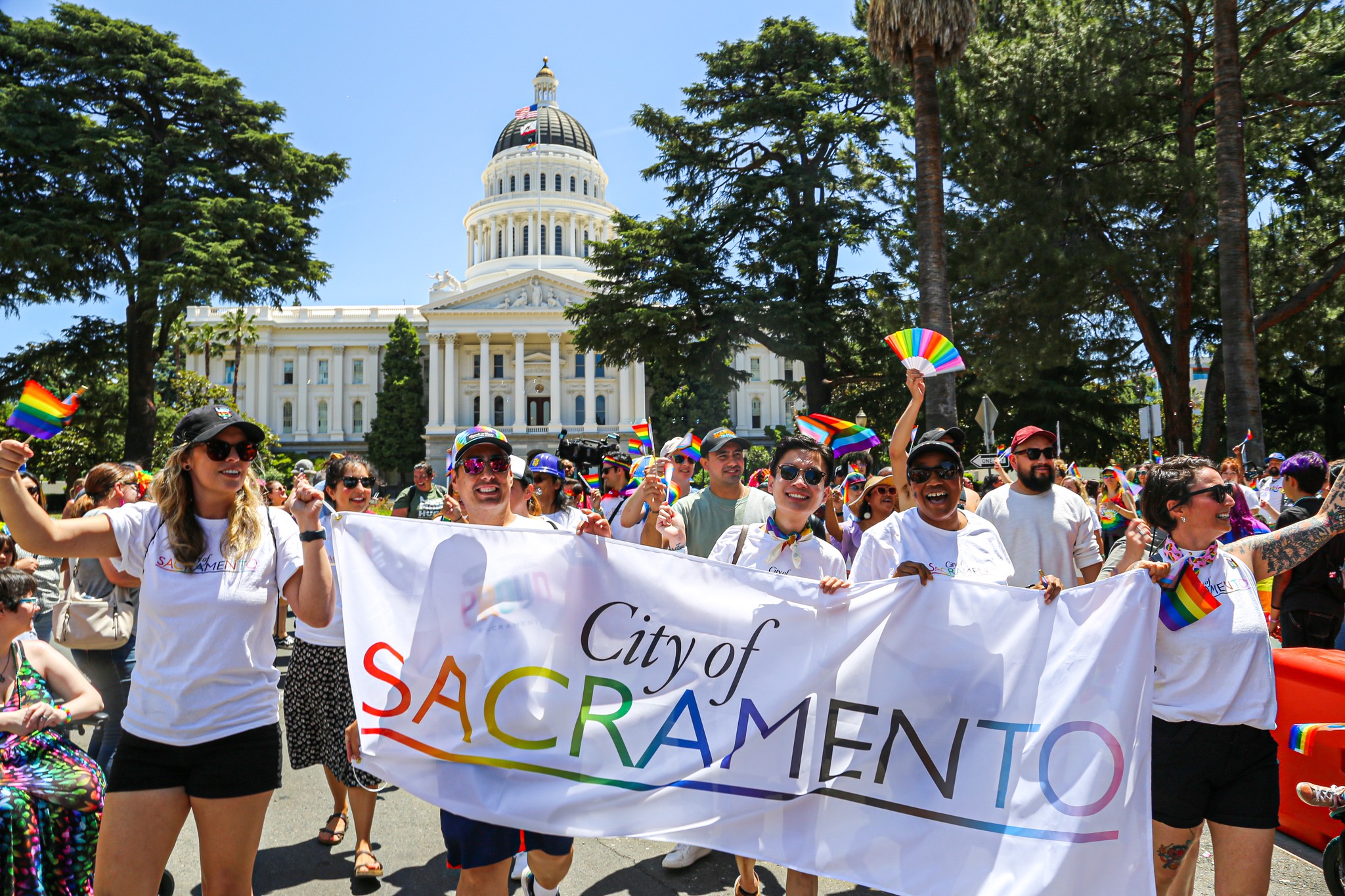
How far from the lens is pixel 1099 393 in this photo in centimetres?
3309

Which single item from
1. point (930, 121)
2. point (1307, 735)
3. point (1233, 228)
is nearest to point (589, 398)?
point (930, 121)

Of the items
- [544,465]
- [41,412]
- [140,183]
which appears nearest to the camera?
[41,412]

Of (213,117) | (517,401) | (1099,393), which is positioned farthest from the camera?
(517,401)

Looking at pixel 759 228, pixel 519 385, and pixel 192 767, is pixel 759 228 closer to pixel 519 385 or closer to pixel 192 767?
pixel 192 767

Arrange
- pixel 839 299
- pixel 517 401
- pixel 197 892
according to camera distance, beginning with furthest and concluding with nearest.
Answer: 1. pixel 517 401
2. pixel 839 299
3. pixel 197 892

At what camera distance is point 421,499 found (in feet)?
26.1

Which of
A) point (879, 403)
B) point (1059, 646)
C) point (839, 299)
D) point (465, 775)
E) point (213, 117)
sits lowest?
point (465, 775)

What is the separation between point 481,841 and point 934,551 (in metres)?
2.08

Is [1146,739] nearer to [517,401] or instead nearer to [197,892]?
[197,892]

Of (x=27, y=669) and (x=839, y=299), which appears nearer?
(x=27, y=669)

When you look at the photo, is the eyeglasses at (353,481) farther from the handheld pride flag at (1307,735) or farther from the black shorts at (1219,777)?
the handheld pride flag at (1307,735)

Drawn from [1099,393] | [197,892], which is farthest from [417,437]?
[197,892]

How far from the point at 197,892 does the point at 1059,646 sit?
396 centimetres

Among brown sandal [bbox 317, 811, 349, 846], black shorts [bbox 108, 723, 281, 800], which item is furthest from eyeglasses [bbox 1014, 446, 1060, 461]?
brown sandal [bbox 317, 811, 349, 846]
